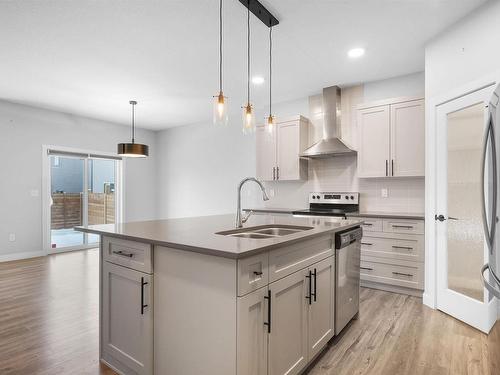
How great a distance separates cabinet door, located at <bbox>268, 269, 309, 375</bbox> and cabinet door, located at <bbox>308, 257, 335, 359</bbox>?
97 mm

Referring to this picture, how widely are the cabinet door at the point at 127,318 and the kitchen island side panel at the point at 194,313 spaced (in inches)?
2.0

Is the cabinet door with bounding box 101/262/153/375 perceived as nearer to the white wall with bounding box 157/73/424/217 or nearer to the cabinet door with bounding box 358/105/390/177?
the cabinet door with bounding box 358/105/390/177

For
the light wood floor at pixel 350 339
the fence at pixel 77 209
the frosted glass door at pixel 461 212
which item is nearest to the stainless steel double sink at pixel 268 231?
the light wood floor at pixel 350 339

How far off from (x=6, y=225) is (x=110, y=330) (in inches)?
175

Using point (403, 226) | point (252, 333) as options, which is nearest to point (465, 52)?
point (403, 226)

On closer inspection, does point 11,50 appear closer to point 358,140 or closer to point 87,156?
point 87,156

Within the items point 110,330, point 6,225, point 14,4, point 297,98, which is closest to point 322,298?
point 110,330

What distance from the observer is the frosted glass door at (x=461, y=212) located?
2535mm

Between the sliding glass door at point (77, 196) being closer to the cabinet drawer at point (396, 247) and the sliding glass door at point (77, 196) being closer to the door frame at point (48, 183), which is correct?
the door frame at point (48, 183)

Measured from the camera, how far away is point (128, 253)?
5.98ft

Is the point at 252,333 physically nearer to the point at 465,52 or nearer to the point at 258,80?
the point at 465,52

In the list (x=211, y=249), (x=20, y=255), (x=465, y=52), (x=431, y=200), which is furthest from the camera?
(x=20, y=255)

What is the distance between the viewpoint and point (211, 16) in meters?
2.66

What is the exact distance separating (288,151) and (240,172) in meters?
1.48
